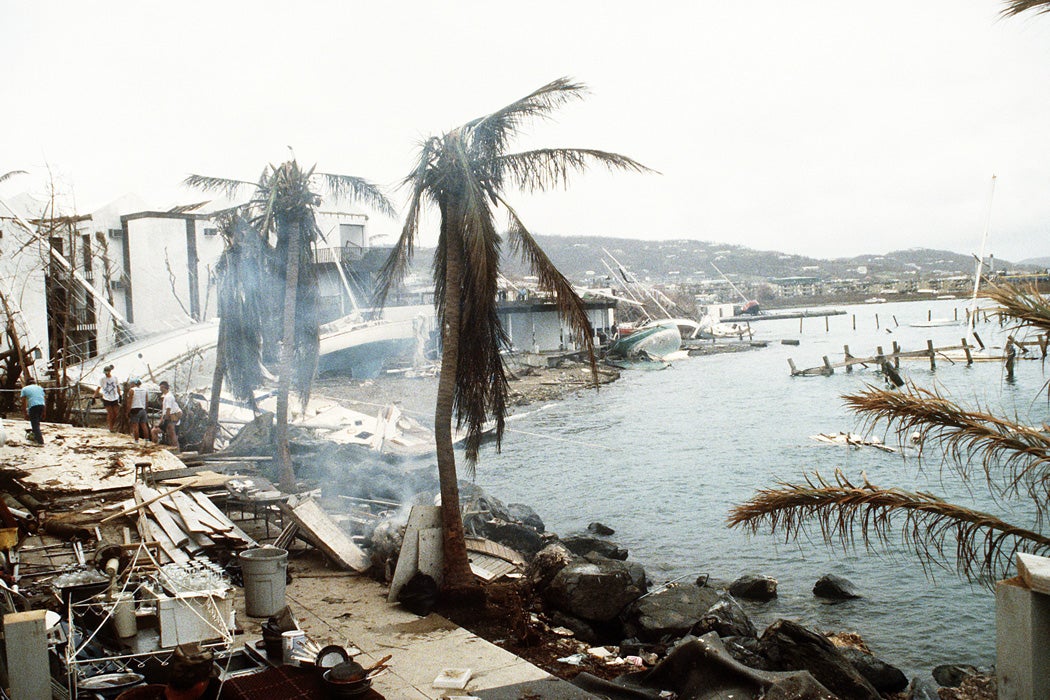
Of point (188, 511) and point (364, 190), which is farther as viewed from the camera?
point (364, 190)

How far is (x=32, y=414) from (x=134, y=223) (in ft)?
65.6

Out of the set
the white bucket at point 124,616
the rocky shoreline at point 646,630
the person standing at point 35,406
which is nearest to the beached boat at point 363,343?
the person standing at point 35,406

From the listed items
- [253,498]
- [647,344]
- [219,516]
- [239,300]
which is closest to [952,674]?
[219,516]

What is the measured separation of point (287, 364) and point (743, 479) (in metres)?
16.9

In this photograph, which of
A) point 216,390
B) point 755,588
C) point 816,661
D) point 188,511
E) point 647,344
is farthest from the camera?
point 647,344

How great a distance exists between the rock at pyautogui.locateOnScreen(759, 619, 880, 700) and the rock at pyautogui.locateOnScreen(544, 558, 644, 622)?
2599 mm

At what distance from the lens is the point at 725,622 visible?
10695 mm

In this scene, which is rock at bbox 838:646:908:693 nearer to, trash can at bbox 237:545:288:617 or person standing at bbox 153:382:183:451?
trash can at bbox 237:545:288:617

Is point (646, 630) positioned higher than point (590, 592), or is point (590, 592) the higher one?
point (590, 592)

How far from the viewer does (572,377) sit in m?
58.9

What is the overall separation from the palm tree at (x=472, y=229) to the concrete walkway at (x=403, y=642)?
1216 mm

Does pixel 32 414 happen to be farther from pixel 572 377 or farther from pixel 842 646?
pixel 572 377

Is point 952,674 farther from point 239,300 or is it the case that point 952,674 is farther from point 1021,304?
point 239,300

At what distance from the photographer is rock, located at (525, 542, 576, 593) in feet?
38.9
